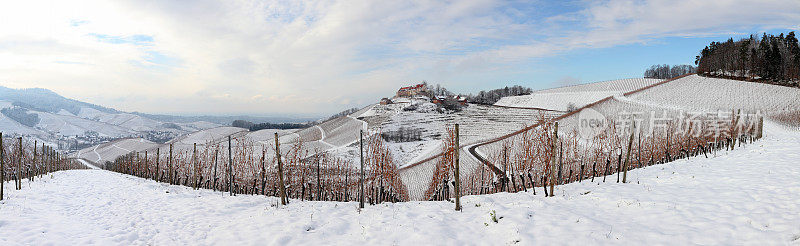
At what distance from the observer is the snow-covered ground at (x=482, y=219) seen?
6.45m

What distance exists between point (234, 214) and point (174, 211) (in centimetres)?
243

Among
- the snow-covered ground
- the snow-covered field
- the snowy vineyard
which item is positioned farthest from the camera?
the snow-covered field

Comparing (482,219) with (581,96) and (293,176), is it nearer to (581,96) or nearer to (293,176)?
(293,176)

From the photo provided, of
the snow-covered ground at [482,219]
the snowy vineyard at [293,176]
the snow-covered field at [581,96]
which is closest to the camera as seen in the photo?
the snow-covered ground at [482,219]

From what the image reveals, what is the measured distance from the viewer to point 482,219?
7.69 metres


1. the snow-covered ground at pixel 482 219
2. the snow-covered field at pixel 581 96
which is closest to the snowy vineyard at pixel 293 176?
the snow-covered ground at pixel 482 219

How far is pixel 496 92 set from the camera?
134 m

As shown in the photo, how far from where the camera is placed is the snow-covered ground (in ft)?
21.2

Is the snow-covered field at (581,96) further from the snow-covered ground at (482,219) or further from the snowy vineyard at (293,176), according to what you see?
the snow-covered ground at (482,219)

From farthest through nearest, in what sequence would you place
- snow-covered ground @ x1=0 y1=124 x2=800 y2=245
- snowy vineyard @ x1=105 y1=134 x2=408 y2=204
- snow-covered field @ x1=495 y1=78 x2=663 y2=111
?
snow-covered field @ x1=495 y1=78 x2=663 y2=111
snowy vineyard @ x1=105 y1=134 x2=408 y2=204
snow-covered ground @ x1=0 y1=124 x2=800 y2=245

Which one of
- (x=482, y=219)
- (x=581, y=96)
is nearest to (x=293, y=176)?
(x=482, y=219)

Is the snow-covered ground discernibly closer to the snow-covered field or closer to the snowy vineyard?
the snowy vineyard

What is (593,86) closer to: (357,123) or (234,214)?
(357,123)

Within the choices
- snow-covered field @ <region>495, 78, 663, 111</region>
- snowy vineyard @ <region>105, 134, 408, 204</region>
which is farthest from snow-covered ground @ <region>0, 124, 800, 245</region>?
snow-covered field @ <region>495, 78, 663, 111</region>
